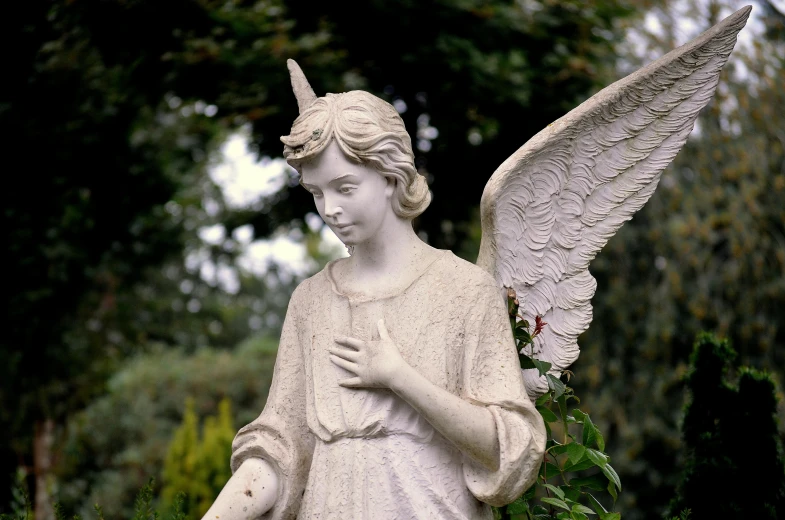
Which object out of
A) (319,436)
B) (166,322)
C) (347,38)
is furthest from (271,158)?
(166,322)

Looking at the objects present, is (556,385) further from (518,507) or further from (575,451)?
(518,507)

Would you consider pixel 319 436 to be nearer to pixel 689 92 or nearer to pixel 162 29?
pixel 689 92

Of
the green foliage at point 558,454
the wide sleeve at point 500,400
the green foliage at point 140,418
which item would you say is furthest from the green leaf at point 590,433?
the green foliage at point 140,418

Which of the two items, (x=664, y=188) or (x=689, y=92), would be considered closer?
(x=689, y=92)

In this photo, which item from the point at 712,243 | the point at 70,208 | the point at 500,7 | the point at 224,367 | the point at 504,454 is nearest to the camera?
the point at 504,454

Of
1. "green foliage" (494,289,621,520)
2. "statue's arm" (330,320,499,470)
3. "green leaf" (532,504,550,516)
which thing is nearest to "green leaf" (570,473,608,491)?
"green foliage" (494,289,621,520)

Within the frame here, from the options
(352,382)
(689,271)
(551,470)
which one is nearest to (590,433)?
(551,470)

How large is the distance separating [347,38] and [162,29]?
58.5 inches

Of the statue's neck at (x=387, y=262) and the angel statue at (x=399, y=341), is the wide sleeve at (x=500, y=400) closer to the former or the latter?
the angel statue at (x=399, y=341)

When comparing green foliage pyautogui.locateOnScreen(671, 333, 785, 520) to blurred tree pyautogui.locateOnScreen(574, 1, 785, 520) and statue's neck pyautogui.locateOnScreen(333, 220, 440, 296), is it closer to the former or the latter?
statue's neck pyautogui.locateOnScreen(333, 220, 440, 296)

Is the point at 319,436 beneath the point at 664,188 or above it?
above

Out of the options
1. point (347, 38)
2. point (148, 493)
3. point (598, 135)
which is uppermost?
point (598, 135)

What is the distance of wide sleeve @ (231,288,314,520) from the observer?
348 centimetres

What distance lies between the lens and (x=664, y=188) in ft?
35.8
